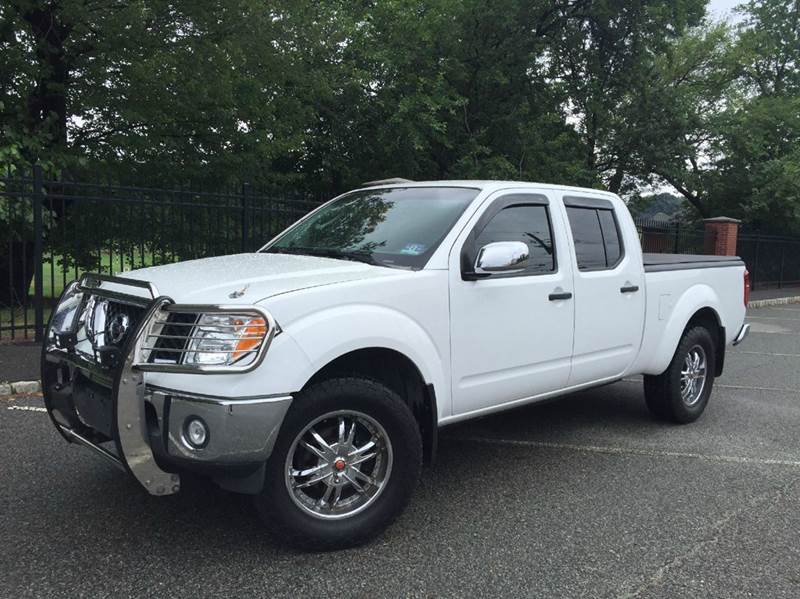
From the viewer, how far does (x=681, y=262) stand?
570 cm

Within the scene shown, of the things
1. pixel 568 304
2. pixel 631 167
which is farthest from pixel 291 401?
pixel 631 167

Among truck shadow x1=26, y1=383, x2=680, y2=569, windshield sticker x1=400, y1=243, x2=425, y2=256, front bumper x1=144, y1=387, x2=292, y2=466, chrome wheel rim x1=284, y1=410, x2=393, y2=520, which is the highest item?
windshield sticker x1=400, y1=243, x2=425, y2=256

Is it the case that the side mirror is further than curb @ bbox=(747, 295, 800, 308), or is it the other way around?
curb @ bbox=(747, 295, 800, 308)

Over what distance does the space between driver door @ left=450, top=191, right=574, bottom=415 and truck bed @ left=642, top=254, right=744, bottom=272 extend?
1.19m

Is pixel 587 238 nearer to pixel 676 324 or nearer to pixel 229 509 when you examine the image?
pixel 676 324

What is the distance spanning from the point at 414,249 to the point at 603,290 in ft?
5.28

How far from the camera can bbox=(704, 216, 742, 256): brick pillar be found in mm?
20781

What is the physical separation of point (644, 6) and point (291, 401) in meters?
18.7

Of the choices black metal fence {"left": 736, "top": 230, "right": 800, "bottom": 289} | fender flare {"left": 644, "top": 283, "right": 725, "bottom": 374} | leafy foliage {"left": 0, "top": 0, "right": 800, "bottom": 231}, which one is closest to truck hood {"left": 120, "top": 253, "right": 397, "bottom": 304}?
fender flare {"left": 644, "top": 283, "right": 725, "bottom": 374}

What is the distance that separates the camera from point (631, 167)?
949 inches

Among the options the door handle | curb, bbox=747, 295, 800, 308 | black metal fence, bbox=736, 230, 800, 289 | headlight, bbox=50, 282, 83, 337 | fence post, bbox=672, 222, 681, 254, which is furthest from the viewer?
black metal fence, bbox=736, 230, 800, 289

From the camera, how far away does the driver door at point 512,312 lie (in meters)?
3.79

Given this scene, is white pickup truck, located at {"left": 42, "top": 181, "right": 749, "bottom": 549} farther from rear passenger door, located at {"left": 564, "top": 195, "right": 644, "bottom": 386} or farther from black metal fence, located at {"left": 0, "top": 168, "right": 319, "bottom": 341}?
black metal fence, located at {"left": 0, "top": 168, "right": 319, "bottom": 341}

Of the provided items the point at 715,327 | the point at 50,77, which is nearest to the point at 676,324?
the point at 715,327
